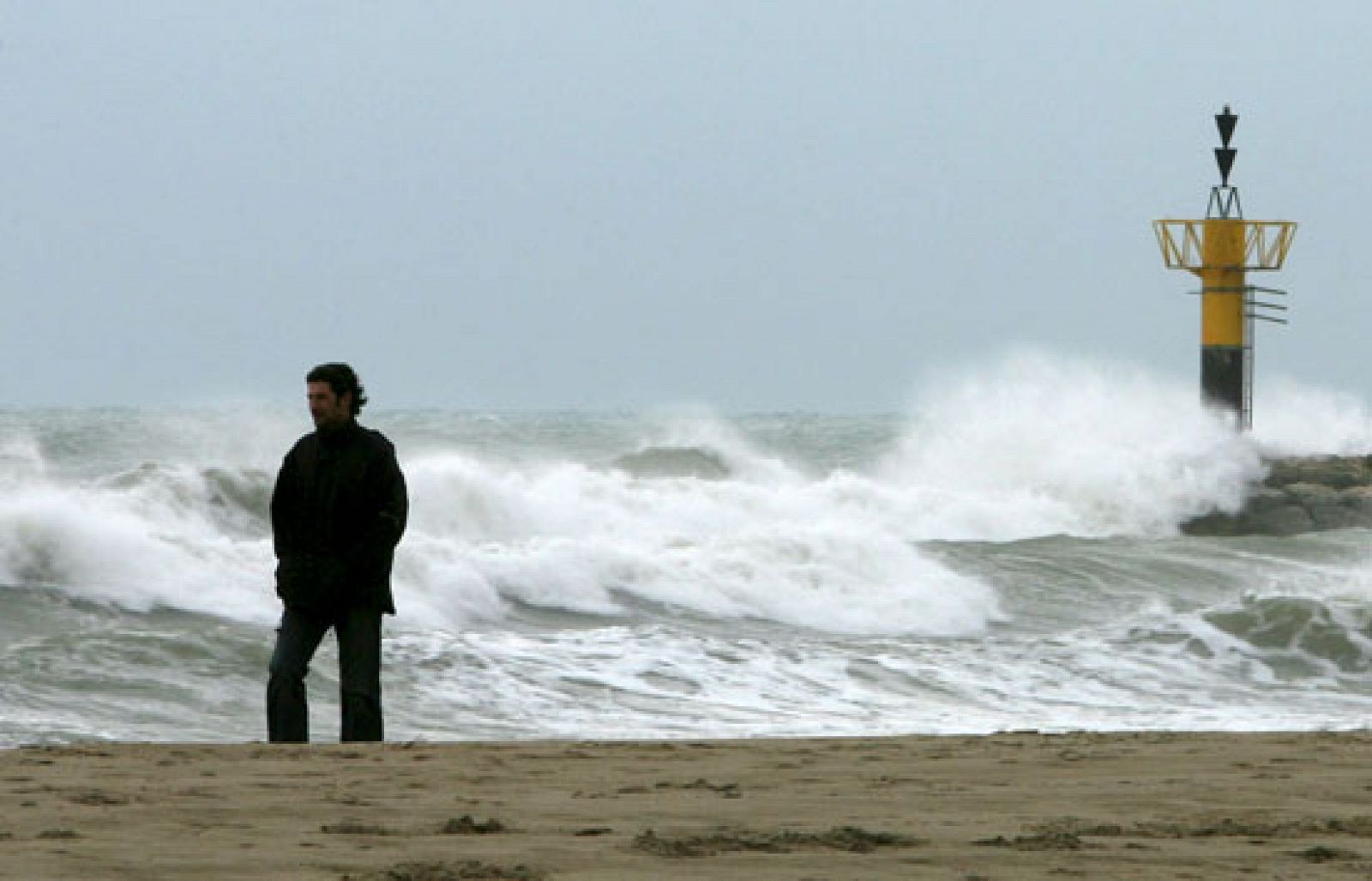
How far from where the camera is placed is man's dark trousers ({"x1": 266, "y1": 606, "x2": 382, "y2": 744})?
22.4 ft

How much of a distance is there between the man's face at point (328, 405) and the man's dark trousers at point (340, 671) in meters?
0.58

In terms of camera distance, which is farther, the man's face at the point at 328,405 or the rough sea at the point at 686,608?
the rough sea at the point at 686,608

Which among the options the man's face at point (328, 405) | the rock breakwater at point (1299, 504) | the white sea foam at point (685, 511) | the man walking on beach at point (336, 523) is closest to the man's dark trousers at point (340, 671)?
the man walking on beach at point (336, 523)

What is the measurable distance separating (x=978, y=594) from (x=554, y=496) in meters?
6.38

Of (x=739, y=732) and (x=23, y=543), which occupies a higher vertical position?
(x=23, y=543)

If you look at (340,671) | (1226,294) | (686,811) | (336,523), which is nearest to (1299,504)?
Result: (1226,294)

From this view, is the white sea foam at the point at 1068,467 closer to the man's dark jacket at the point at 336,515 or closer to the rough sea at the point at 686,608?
the rough sea at the point at 686,608

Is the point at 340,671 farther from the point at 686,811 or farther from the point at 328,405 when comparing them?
the point at 686,811

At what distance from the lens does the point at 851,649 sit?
13023 mm

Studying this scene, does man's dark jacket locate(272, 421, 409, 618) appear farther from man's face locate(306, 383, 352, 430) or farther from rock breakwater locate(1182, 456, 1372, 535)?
rock breakwater locate(1182, 456, 1372, 535)

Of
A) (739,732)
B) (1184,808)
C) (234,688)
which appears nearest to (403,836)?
(1184,808)

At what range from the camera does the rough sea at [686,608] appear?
10.3 metres

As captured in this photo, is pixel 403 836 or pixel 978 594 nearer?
pixel 403 836

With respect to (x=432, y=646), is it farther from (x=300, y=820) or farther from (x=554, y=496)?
(x=554, y=496)
